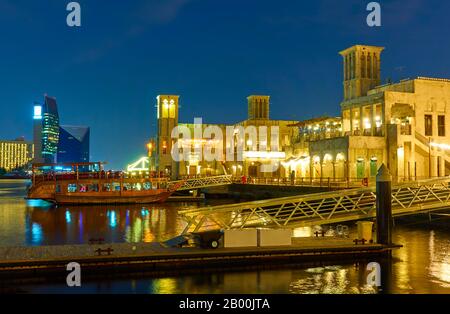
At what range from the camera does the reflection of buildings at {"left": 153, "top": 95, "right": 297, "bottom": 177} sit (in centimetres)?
9744

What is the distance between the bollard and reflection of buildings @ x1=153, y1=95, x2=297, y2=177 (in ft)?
236

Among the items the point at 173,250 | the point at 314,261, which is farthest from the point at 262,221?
the point at 173,250

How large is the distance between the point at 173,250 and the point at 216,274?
2.50 meters

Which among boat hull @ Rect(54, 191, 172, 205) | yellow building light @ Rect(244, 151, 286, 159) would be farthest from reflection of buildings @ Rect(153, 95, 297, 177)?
boat hull @ Rect(54, 191, 172, 205)

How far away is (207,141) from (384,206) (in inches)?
3174

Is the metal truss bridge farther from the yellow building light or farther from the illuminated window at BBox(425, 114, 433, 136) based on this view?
the illuminated window at BBox(425, 114, 433, 136)

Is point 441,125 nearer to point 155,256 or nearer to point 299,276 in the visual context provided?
point 299,276

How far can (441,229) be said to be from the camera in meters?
33.8

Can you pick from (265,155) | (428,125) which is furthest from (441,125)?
(265,155)

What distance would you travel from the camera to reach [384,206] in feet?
72.7

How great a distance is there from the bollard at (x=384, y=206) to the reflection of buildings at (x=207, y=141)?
2828 inches

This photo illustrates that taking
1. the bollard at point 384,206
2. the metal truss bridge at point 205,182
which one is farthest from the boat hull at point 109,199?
the bollard at point 384,206
